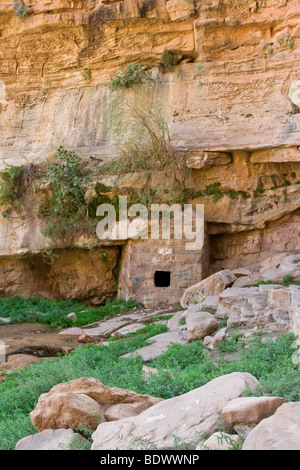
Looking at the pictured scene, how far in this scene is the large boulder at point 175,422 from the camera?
9.37ft

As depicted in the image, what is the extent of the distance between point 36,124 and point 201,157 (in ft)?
20.4

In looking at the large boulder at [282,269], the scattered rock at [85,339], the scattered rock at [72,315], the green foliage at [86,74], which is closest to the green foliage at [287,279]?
the large boulder at [282,269]

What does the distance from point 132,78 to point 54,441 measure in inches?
442

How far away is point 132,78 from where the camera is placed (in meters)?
12.6

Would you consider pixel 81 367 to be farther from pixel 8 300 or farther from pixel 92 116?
pixel 92 116

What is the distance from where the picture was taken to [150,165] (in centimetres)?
1166

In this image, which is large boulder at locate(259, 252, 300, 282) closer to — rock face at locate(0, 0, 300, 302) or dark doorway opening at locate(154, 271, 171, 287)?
rock face at locate(0, 0, 300, 302)

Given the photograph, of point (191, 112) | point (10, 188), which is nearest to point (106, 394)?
point (10, 188)

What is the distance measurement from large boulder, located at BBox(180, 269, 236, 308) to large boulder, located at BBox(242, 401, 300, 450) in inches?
265

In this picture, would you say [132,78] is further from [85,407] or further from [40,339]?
[85,407]

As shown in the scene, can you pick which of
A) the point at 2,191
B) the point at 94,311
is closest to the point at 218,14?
the point at 2,191

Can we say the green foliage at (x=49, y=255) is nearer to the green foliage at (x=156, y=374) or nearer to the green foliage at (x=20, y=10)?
the green foliage at (x=156, y=374)

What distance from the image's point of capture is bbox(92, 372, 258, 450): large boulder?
2.86 meters

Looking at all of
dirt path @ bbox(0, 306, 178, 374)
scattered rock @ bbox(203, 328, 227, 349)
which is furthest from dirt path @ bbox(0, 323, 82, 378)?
scattered rock @ bbox(203, 328, 227, 349)
